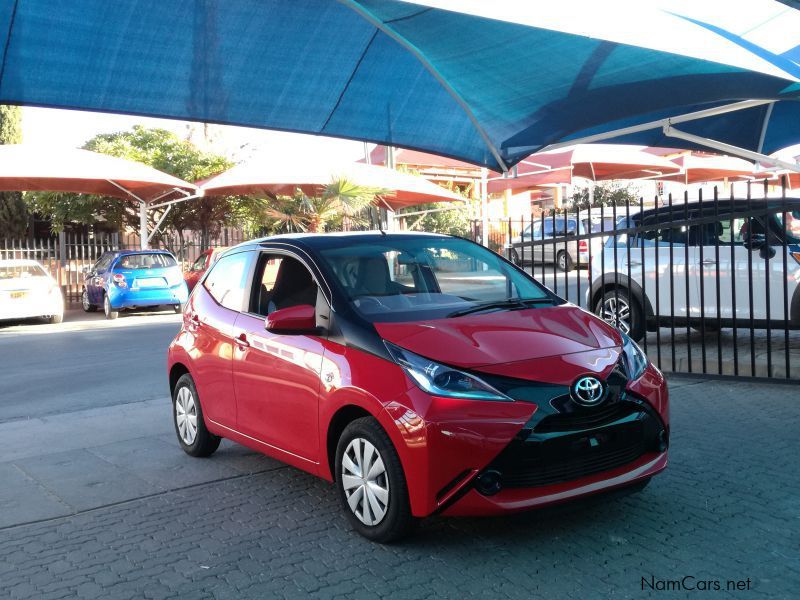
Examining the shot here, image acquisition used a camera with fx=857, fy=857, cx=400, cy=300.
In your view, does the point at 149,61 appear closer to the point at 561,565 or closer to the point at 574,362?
the point at 574,362

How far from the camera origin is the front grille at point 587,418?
4.02 m

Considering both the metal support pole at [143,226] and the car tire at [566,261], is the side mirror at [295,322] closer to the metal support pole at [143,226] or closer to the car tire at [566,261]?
the car tire at [566,261]

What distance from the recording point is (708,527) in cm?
439

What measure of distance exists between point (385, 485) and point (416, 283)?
5.02ft

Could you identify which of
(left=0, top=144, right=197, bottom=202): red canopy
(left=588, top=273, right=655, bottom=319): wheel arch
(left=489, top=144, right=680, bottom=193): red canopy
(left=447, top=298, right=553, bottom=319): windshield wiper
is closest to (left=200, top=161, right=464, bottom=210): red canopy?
(left=0, top=144, right=197, bottom=202): red canopy

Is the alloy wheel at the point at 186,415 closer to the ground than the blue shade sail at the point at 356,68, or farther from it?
closer to the ground

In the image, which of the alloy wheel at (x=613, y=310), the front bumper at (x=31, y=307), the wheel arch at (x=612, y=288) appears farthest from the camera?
the front bumper at (x=31, y=307)

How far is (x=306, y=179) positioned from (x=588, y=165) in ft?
24.0

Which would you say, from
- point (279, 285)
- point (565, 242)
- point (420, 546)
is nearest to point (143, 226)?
point (565, 242)

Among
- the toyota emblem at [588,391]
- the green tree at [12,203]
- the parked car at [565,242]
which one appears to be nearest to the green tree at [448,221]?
the parked car at [565,242]

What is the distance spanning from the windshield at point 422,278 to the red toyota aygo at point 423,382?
0.04 ft

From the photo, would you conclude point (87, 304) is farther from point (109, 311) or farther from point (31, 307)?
point (31, 307)

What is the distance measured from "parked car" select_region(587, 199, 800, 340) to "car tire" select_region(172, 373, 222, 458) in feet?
14.0

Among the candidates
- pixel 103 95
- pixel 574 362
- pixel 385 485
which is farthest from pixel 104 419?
pixel 574 362
